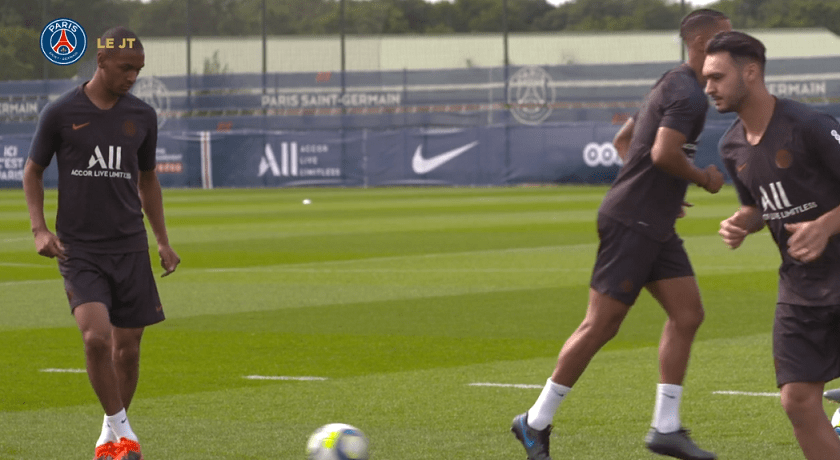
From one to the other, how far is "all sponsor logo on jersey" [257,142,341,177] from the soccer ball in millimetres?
39729

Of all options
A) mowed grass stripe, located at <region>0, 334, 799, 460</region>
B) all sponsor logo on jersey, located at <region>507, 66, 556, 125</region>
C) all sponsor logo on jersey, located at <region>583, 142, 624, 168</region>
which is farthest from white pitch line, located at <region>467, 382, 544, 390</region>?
all sponsor logo on jersey, located at <region>507, 66, 556, 125</region>

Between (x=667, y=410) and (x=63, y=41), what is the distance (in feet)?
157

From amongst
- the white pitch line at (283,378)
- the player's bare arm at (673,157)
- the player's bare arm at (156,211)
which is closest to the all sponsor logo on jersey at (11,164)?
the white pitch line at (283,378)

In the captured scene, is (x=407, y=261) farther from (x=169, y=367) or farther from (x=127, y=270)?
(x=127, y=270)

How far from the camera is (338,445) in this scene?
235 inches

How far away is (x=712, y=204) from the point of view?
108ft

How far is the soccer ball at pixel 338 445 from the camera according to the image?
5953 millimetres

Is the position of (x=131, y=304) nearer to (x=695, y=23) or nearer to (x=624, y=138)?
(x=624, y=138)

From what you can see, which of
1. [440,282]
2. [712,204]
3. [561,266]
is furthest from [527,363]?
[712,204]

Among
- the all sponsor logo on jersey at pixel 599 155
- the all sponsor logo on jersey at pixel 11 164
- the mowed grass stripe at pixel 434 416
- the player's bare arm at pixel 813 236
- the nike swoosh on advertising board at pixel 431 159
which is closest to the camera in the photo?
the player's bare arm at pixel 813 236

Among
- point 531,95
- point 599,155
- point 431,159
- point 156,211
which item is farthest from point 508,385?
point 531,95

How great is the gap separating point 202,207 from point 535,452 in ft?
92.3

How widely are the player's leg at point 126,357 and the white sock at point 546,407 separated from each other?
1.83 meters

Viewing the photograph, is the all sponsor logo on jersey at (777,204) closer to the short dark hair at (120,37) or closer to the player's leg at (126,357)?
the short dark hair at (120,37)
